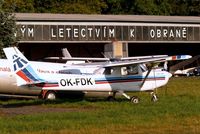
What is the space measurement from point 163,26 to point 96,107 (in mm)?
46731

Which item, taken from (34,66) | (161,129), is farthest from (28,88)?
(161,129)

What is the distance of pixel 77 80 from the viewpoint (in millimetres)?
25422

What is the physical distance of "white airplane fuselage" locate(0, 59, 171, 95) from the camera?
995 inches

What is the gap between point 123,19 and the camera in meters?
68.1

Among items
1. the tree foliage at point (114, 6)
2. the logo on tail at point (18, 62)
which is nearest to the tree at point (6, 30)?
the logo on tail at point (18, 62)

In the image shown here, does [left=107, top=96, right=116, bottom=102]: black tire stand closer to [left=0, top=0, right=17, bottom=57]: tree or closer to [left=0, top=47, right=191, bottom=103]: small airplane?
[left=0, top=47, right=191, bottom=103]: small airplane

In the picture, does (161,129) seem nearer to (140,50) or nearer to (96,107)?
(96,107)

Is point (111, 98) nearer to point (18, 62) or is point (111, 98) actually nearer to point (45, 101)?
point (45, 101)

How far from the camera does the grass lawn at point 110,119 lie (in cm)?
1625

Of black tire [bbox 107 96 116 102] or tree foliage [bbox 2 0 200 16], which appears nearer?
black tire [bbox 107 96 116 102]

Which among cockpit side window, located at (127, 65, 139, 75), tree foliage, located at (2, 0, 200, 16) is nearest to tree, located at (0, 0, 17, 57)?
cockpit side window, located at (127, 65, 139, 75)

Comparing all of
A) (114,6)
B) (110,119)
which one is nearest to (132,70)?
(110,119)

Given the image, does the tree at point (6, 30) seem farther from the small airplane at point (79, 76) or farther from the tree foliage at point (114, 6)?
the tree foliage at point (114, 6)

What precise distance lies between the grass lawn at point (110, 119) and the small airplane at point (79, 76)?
0.92 meters
